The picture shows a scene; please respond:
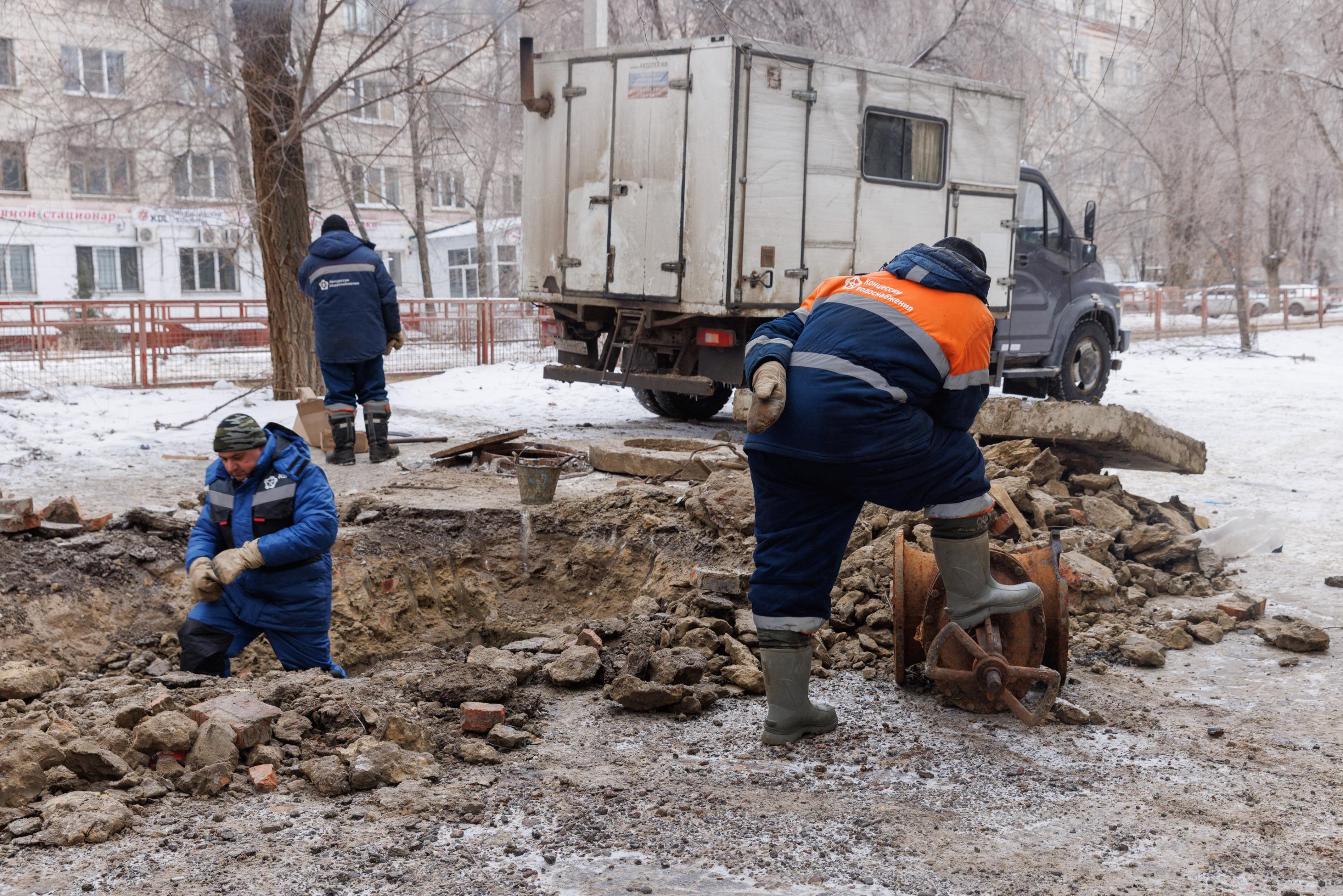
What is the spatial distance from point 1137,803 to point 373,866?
2.22 metres

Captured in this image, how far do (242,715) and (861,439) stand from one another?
2.18 meters

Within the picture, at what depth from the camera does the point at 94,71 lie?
590 inches

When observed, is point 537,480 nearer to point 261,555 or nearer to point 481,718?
point 261,555

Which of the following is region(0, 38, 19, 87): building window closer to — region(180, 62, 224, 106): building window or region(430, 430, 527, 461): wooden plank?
region(180, 62, 224, 106): building window

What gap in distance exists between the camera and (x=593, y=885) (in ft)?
9.57

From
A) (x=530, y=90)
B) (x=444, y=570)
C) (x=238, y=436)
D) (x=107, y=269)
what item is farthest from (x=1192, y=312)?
(x=107, y=269)

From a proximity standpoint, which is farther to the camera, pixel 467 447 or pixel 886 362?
pixel 467 447

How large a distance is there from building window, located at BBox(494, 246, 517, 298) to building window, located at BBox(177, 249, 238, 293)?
22.0 ft

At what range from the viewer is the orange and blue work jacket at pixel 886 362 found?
11.7 feet

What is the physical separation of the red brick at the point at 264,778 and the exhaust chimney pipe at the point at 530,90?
280 inches

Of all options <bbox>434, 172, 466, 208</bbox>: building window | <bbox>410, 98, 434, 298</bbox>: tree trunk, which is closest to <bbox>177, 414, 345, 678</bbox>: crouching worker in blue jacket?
<bbox>410, 98, 434, 298</bbox>: tree trunk

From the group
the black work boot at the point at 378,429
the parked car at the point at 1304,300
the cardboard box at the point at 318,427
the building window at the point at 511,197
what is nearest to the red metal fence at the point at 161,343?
the cardboard box at the point at 318,427

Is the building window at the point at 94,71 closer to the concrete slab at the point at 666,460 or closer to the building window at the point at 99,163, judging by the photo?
the building window at the point at 99,163

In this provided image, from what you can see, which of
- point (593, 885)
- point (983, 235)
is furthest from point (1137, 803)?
point (983, 235)
